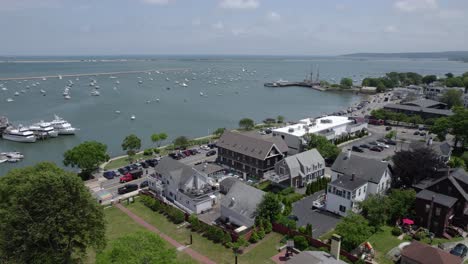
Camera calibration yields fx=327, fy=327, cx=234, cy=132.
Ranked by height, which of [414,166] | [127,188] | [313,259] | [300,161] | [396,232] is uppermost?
[414,166]

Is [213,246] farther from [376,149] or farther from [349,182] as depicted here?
[376,149]

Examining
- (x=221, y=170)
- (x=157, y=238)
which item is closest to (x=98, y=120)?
(x=221, y=170)

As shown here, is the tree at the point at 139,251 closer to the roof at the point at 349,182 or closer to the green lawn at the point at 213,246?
the green lawn at the point at 213,246

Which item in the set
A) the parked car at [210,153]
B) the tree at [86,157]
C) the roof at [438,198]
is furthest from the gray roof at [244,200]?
the tree at [86,157]

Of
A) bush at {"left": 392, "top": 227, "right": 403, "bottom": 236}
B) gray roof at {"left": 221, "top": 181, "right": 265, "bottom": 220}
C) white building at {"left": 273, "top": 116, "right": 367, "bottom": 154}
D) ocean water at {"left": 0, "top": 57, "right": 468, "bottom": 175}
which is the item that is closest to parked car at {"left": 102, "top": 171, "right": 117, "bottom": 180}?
ocean water at {"left": 0, "top": 57, "right": 468, "bottom": 175}

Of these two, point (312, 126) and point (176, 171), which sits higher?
point (312, 126)

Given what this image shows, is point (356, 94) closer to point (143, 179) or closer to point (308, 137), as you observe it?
point (308, 137)

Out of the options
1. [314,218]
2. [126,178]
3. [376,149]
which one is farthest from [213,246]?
[376,149]
